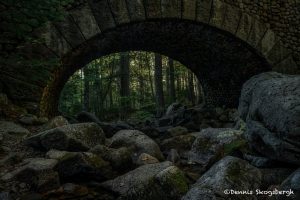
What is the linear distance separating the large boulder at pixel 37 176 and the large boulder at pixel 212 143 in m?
2.17

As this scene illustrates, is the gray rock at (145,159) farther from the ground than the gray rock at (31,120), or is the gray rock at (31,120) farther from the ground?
the gray rock at (31,120)

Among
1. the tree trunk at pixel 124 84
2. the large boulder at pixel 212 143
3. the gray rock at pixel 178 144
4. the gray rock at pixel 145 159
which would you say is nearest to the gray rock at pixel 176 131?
the gray rock at pixel 178 144

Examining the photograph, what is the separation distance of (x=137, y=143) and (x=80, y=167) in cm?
140

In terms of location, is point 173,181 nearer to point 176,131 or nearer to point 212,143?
point 212,143

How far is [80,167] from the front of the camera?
3.50 metres

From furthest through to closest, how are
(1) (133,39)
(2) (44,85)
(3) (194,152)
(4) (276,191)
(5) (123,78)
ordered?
(5) (123,78), (1) (133,39), (2) (44,85), (3) (194,152), (4) (276,191)

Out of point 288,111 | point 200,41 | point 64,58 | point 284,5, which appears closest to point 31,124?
point 64,58

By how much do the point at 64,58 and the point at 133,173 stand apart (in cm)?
300

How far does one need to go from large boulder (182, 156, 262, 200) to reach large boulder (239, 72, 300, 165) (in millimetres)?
384

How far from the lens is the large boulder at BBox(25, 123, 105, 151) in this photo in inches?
160

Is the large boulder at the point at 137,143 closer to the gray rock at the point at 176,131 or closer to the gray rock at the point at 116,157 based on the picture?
the gray rock at the point at 116,157

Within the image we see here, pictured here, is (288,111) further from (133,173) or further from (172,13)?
(172,13)

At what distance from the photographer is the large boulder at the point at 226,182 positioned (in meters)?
2.85

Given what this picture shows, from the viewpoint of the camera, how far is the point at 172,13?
6.43 m
